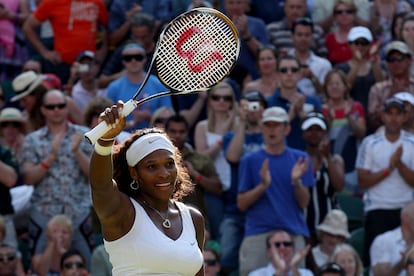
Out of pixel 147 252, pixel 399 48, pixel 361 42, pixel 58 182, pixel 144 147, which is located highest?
pixel 144 147

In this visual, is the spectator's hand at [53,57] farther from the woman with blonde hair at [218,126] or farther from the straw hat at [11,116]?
the woman with blonde hair at [218,126]

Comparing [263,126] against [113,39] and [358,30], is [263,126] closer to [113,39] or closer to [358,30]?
[358,30]

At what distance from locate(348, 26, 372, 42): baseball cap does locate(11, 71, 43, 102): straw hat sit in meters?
3.31

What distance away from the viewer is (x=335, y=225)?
10.8 m

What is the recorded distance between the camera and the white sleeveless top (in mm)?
6031

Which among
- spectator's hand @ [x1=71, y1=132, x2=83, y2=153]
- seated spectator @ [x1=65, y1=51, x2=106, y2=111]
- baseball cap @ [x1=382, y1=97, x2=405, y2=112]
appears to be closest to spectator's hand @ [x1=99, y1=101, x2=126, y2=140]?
spectator's hand @ [x1=71, y1=132, x2=83, y2=153]

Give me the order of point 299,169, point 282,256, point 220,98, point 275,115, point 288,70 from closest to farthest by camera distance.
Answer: point 282,256, point 299,169, point 275,115, point 220,98, point 288,70

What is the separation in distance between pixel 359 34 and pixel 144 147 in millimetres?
7214

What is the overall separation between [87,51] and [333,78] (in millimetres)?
2868

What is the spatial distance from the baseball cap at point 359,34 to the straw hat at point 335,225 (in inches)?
108

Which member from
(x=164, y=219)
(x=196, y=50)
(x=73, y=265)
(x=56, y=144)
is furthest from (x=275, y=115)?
(x=164, y=219)

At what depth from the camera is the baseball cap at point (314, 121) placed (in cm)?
1143

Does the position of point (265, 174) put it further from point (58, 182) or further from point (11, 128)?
point (11, 128)

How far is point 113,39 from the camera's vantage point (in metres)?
14.1
